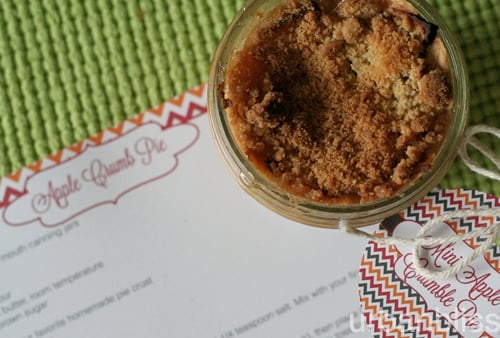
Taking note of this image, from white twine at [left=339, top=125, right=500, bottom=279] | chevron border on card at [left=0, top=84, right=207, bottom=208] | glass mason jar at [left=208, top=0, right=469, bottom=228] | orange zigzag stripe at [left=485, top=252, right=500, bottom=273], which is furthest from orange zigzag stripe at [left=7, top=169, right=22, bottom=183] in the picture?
orange zigzag stripe at [left=485, top=252, right=500, bottom=273]

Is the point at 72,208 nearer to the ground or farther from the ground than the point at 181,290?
farther from the ground

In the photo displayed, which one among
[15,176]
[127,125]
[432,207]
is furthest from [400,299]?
[15,176]

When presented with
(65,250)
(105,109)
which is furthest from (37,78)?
(65,250)

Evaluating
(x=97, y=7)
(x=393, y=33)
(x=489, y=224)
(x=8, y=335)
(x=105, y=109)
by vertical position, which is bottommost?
(x=489, y=224)

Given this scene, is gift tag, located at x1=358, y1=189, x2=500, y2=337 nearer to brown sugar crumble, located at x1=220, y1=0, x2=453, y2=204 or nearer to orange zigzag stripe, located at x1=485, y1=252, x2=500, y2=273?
orange zigzag stripe, located at x1=485, y1=252, x2=500, y2=273

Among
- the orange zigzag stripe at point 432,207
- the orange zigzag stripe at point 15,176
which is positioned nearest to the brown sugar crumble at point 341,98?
the orange zigzag stripe at point 432,207

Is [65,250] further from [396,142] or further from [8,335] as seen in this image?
[396,142]

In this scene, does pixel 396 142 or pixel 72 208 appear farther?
pixel 72 208

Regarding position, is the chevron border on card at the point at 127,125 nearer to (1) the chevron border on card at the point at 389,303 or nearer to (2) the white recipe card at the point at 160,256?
(2) the white recipe card at the point at 160,256
